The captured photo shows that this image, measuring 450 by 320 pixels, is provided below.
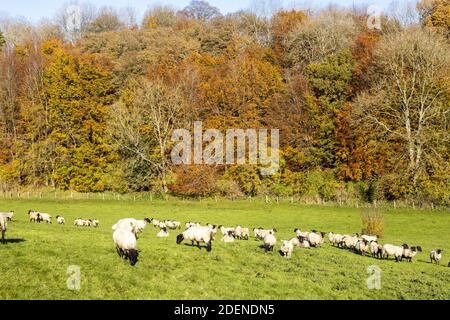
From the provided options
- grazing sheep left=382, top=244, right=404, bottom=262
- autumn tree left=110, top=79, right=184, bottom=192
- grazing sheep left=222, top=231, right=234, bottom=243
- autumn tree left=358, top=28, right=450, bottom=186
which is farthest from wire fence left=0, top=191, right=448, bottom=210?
grazing sheep left=222, top=231, right=234, bottom=243

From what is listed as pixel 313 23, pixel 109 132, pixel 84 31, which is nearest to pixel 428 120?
pixel 313 23

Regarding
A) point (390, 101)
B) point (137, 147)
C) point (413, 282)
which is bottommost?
point (413, 282)

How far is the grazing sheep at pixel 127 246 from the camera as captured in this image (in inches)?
771

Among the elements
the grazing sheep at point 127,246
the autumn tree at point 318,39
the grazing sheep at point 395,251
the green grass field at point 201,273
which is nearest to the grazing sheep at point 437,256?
the green grass field at point 201,273

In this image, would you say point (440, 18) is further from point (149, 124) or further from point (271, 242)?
point (271, 242)

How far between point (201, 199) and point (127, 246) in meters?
46.3

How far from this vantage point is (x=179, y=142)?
7281 cm

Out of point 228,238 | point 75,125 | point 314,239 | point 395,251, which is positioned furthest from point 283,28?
point 395,251

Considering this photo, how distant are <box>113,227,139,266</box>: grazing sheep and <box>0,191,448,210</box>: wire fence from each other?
42968 mm

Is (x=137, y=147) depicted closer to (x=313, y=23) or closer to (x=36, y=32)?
(x=313, y=23)

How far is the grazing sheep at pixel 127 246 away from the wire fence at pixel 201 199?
141 ft

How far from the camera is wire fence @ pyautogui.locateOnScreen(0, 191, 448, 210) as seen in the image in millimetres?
57312

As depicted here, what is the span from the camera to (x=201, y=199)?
66.1 m

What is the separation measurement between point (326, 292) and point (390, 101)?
50683 millimetres
